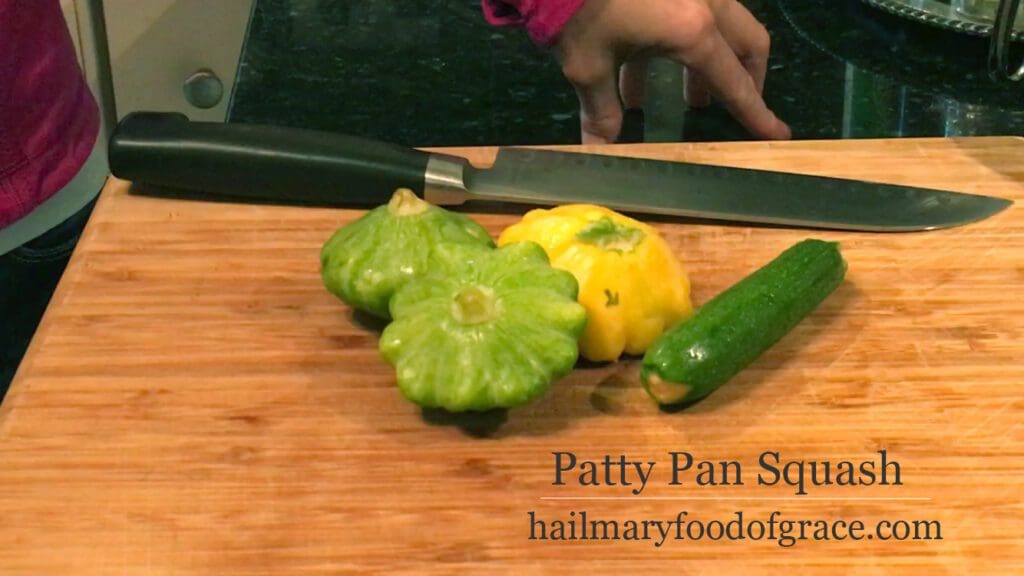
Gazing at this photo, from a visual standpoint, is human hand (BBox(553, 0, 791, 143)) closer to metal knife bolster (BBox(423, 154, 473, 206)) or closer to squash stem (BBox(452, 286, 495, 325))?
metal knife bolster (BBox(423, 154, 473, 206))

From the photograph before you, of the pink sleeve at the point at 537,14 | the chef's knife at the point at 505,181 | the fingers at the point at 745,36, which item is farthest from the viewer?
the fingers at the point at 745,36

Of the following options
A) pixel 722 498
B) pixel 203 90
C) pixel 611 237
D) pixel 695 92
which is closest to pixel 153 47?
pixel 203 90

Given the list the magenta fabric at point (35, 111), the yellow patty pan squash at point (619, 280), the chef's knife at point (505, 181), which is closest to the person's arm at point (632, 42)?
the chef's knife at point (505, 181)

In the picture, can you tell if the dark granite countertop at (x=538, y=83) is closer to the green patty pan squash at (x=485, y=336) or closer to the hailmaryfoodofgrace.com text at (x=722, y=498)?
the green patty pan squash at (x=485, y=336)

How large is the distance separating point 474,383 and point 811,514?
350mm

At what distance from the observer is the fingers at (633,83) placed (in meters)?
1.87

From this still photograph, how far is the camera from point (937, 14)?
1.84 meters

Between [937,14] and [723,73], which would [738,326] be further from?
[937,14]

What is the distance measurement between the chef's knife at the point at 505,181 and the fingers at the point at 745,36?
34 cm

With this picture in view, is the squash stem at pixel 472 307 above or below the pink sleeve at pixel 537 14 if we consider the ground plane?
below

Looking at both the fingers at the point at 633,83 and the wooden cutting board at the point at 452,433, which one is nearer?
the wooden cutting board at the point at 452,433

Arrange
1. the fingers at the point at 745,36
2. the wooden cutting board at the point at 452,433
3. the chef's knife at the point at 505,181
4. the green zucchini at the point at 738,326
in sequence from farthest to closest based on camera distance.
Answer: the fingers at the point at 745,36, the chef's knife at the point at 505,181, the green zucchini at the point at 738,326, the wooden cutting board at the point at 452,433

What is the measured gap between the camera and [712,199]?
1521 millimetres

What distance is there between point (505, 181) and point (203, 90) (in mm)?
1278
